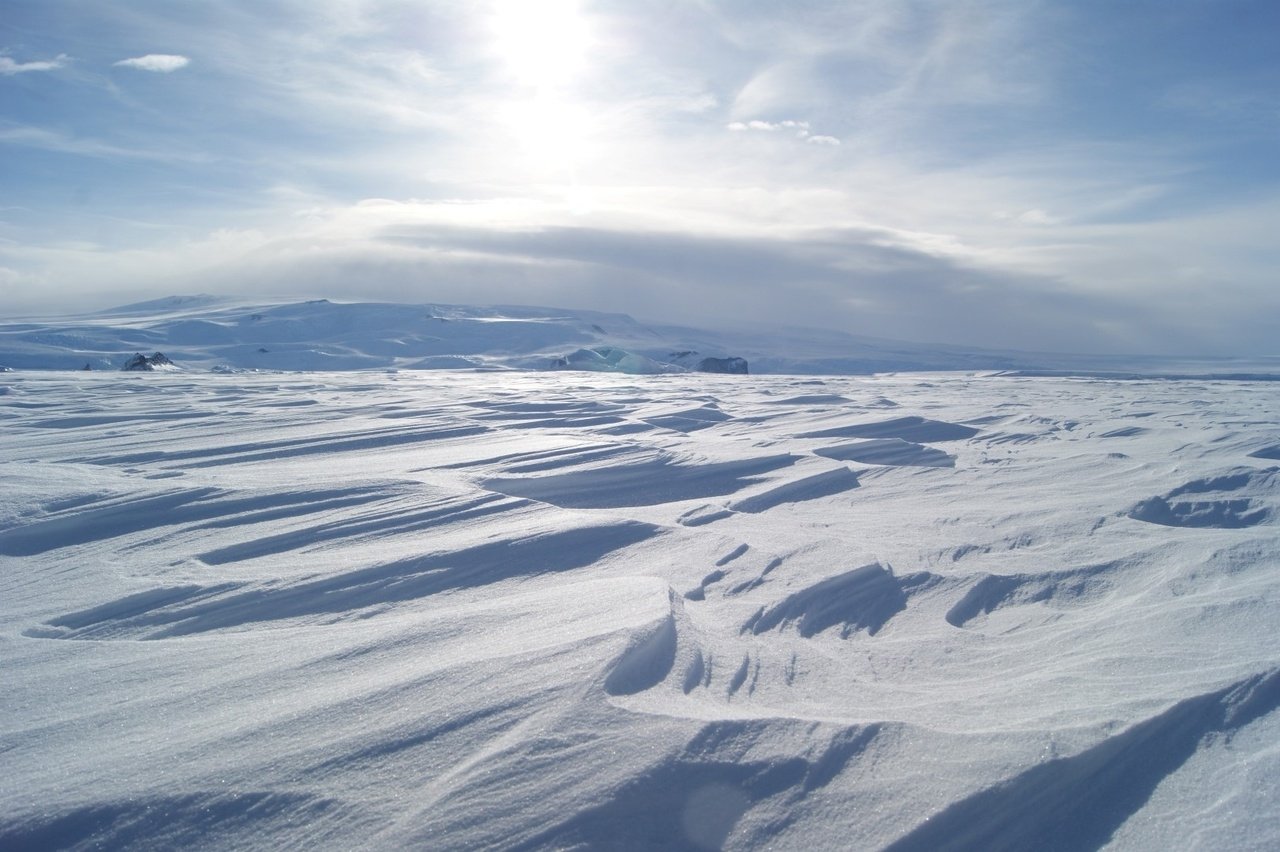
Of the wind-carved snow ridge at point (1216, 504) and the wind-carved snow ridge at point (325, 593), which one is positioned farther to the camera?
the wind-carved snow ridge at point (1216, 504)

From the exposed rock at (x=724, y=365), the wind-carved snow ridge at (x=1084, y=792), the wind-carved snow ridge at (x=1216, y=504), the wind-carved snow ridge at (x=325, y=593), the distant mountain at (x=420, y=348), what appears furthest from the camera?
the distant mountain at (x=420, y=348)

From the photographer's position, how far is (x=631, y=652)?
1991 millimetres

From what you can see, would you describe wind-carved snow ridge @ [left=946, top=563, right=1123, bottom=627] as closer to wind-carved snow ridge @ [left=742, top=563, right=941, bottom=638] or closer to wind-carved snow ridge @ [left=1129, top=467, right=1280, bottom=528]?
wind-carved snow ridge @ [left=742, top=563, right=941, bottom=638]

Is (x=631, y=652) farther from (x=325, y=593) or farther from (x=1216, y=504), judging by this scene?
(x=1216, y=504)

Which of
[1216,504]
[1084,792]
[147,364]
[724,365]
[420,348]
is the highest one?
[420,348]

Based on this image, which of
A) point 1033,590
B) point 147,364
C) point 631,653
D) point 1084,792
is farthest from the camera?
point 147,364

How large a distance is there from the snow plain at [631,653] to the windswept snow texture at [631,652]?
1 cm

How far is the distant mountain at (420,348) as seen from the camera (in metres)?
21.7

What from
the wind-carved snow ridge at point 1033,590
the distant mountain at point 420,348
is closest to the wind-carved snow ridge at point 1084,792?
the wind-carved snow ridge at point 1033,590

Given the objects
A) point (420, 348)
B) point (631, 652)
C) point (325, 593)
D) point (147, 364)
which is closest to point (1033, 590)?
point (631, 652)

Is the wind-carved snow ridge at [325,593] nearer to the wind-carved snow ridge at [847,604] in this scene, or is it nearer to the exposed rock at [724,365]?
the wind-carved snow ridge at [847,604]

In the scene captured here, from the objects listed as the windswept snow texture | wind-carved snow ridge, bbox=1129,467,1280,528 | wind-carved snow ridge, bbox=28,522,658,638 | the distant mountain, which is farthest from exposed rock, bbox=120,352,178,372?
wind-carved snow ridge, bbox=1129,467,1280,528

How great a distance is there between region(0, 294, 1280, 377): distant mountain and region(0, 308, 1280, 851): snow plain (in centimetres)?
1618

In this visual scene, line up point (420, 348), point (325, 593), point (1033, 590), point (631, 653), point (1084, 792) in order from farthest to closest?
point (420, 348) → point (1033, 590) → point (325, 593) → point (631, 653) → point (1084, 792)
